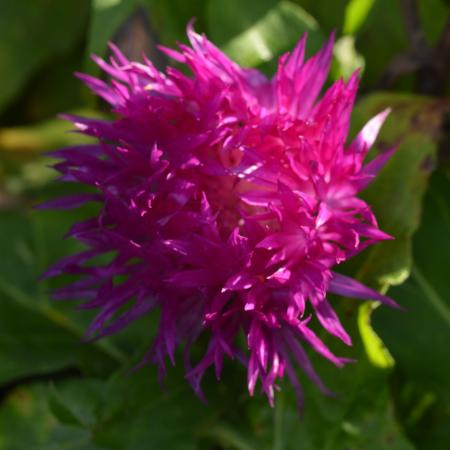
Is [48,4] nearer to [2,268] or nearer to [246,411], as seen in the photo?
[2,268]

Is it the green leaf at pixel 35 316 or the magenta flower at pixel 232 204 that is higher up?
the magenta flower at pixel 232 204

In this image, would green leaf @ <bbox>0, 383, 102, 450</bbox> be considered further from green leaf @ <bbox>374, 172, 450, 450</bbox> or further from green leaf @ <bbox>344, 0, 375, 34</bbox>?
green leaf @ <bbox>344, 0, 375, 34</bbox>

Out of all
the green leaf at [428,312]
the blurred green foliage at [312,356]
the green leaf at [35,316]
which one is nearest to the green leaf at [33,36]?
the blurred green foliage at [312,356]

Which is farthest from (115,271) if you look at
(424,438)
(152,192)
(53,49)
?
(53,49)

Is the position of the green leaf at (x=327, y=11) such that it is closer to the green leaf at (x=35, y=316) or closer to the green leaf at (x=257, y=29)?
the green leaf at (x=257, y=29)

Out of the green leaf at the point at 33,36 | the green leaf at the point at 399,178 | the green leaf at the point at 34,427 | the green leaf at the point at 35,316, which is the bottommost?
the green leaf at the point at 34,427

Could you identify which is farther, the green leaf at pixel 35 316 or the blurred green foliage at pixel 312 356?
the green leaf at pixel 35 316

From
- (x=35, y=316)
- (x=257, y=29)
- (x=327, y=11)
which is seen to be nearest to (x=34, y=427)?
(x=35, y=316)
